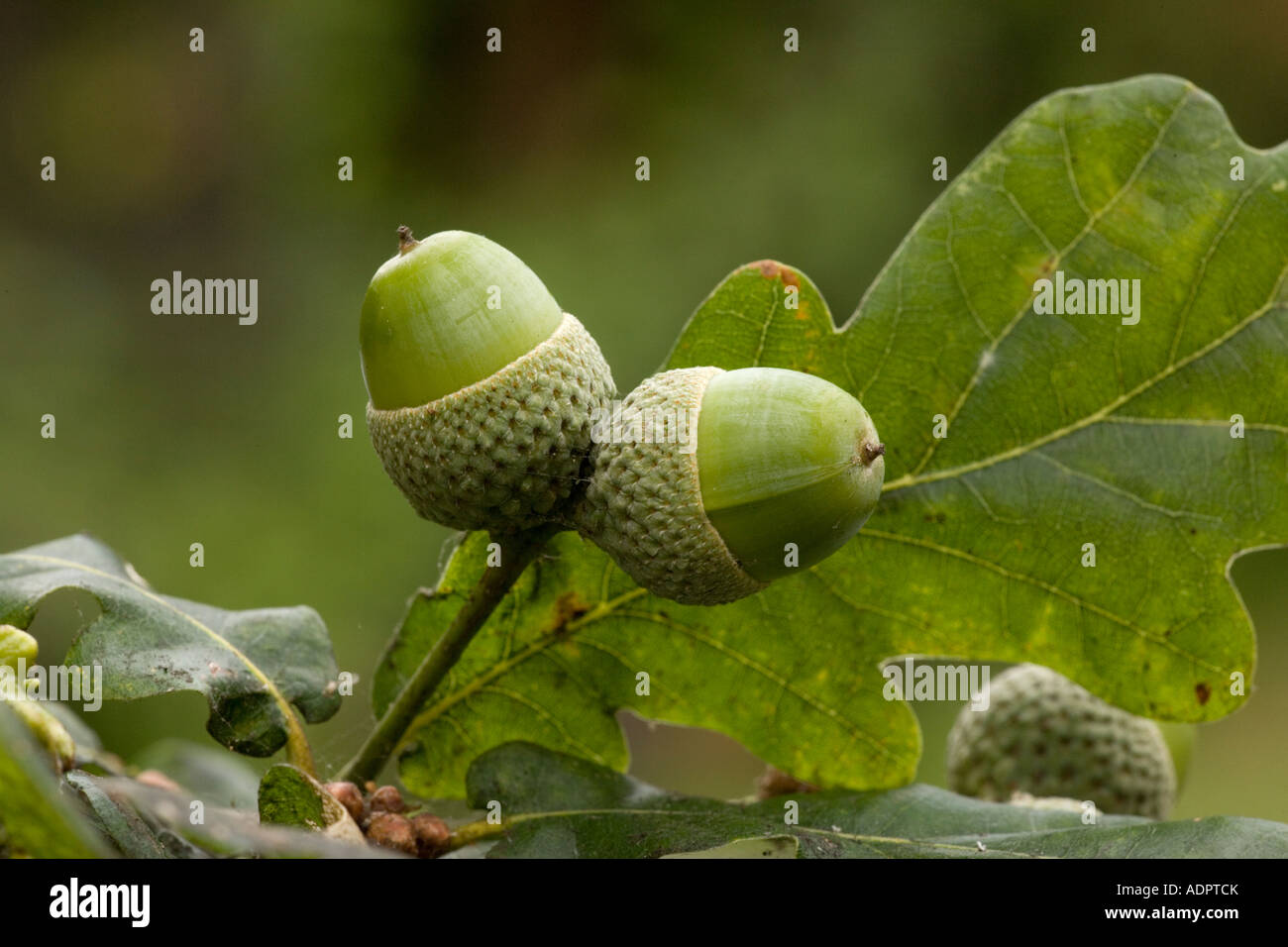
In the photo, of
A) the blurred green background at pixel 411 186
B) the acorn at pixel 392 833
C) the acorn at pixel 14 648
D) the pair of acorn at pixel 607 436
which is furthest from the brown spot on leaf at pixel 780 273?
the blurred green background at pixel 411 186

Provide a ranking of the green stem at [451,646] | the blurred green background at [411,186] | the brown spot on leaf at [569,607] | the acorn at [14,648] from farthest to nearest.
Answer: the blurred green background at [411,186], the brown spot on leaf at [569,607], the green stem at [451,646], the acorn at [14,648]

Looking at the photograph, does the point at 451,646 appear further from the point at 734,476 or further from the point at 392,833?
the point at 734,476

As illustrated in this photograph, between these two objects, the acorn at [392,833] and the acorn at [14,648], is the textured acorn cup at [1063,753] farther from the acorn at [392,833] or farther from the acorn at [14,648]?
the acorn at [14,648]

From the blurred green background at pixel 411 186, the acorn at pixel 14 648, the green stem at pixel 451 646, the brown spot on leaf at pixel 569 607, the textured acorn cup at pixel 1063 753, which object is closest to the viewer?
the acorn at pixel 14 648

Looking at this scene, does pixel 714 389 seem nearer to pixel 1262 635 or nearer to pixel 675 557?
pixel 675 557

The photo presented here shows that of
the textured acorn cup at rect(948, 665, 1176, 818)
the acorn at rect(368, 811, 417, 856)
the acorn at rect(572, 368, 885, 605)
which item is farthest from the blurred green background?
the acorn at rect(572, 368, 885, 605)

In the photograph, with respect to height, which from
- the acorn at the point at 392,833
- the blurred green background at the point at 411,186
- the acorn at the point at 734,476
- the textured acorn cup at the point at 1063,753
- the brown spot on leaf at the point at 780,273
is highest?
the blurred green background at the point at 411,186
